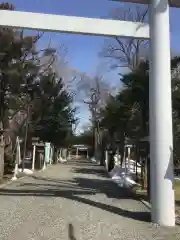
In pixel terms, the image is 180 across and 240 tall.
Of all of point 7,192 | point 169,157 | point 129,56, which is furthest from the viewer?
point 129,56

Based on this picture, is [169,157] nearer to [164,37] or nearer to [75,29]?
[164,37]

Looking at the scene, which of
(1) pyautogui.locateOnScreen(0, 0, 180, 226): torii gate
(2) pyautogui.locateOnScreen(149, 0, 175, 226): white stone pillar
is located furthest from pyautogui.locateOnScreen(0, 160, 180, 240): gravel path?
(1) pyautogui.locateOnScreen(0, 0, 180, 226): torii gate

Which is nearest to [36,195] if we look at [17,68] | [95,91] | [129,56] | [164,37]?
[164,37]

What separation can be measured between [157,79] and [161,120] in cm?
97

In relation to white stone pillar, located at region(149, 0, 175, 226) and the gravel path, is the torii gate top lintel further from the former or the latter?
the gravel path

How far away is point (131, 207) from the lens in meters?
10.9

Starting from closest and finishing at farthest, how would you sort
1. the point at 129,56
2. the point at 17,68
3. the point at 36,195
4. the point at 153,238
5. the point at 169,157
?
1. the point at 153,238
2. the point at 169,157
3. the point at 36,195
4. the point at 17,68
5. the point at 129,56

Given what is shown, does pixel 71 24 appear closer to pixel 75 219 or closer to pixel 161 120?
pixel 161 120

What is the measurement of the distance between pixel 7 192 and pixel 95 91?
47613 mm

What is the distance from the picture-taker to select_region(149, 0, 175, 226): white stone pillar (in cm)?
887

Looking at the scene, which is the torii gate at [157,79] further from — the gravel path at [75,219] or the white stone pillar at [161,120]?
the gravel path at [75,219]

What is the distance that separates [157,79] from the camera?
364 inches

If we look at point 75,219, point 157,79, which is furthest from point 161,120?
point 75,219

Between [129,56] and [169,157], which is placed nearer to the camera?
[169,157]
